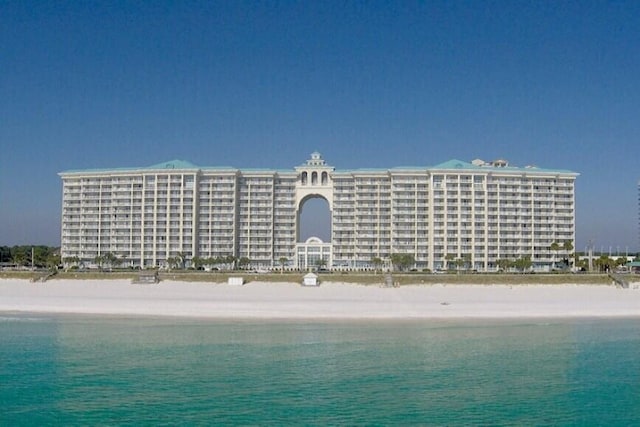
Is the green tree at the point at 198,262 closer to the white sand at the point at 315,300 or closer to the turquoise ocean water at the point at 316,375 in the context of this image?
the white sand at the point at 315,300

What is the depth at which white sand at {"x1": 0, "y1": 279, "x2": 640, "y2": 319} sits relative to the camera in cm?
6438

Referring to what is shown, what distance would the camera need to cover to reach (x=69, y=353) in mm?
41594

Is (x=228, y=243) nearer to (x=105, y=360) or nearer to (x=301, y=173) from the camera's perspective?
(x=301, y=173)

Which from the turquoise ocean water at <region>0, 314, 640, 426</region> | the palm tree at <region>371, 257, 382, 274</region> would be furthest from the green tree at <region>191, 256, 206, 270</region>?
the turquoise ocean water at <region>0, 314, 640, 426</region>

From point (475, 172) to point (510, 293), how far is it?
117 feet

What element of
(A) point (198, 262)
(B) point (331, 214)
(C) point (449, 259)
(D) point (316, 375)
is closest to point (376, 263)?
(C) point (449, 259)

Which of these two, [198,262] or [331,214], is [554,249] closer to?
[331,214]

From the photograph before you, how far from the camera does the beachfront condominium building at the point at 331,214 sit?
114375 mm

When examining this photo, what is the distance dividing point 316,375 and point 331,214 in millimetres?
82788

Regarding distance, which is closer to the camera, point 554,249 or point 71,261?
point 554,249

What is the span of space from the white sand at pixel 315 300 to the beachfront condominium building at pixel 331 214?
26.6m

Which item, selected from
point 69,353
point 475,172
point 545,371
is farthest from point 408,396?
point 475,172

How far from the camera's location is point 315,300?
240ft

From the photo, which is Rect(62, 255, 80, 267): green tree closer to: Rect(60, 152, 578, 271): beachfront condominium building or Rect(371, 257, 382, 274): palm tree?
Rect(60, 152, 578, 271): beachfront condominium building
